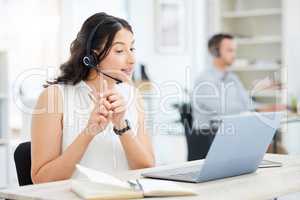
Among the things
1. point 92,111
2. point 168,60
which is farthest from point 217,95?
point 92,111

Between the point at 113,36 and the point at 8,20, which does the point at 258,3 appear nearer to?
the point at 8,20

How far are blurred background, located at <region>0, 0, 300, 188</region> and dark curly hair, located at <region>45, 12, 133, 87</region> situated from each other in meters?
2.74

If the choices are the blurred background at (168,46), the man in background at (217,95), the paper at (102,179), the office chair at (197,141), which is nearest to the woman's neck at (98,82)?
the paper at (102,179)

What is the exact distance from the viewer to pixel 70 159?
6.97ft

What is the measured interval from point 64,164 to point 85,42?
0.49 m

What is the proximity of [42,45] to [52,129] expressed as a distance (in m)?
4.19

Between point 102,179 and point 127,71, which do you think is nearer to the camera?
point 102,179

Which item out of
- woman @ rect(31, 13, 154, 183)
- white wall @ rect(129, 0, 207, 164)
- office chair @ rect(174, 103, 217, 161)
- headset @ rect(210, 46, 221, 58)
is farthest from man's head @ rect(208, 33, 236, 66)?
woman @ rect(31, 13, 154, 183)

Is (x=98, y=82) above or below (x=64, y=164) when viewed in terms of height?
above

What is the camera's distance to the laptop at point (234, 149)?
5.89ft

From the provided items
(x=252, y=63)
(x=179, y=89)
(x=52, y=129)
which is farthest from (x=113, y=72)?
(x=179, y=89)

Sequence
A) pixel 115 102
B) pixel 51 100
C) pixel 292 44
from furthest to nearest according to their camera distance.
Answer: pixel 292 44 → pixel 51 100 → pixel 115 102

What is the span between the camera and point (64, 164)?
212 cm

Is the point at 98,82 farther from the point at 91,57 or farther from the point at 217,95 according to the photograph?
the point at 217,95
